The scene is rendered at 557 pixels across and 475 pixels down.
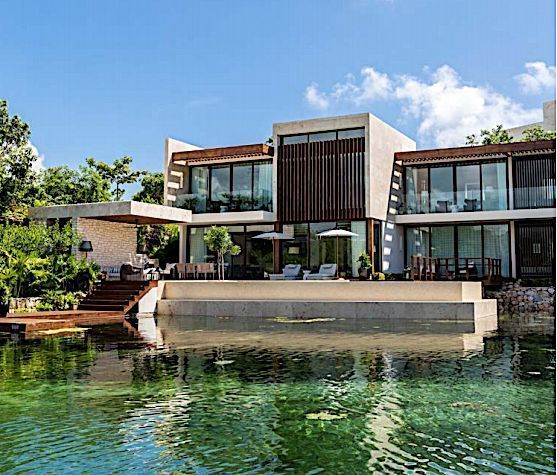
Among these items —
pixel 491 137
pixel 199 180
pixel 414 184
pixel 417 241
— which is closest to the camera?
pixel 417 241

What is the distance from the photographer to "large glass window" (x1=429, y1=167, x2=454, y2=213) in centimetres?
Result: 2416

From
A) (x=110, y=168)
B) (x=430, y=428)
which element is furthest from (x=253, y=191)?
(x=430, y=428)

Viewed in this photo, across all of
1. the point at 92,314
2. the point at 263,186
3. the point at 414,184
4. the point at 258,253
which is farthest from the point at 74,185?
the point at 414,184

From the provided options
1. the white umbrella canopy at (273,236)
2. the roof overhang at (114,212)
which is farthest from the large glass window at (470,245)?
the roof overhang at (114,212)

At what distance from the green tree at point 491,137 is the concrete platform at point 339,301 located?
63.3 feet

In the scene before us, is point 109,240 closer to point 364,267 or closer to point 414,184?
point 364,267

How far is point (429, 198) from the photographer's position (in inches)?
963

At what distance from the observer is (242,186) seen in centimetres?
2605

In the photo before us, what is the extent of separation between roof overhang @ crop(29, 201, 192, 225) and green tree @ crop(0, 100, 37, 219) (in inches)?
78.9

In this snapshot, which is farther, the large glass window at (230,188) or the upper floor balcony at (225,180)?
the large glass window at (230,188)

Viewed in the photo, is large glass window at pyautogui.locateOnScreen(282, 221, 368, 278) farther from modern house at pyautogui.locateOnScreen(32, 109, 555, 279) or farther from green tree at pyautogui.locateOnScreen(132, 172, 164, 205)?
green tree at pyautogui.locateOnScreen(132, 172, 164, 205)

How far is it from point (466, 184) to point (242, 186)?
30.2ft

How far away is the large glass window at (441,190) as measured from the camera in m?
24.2

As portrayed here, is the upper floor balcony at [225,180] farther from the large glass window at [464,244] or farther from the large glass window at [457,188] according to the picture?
the large glass window at [464,244]
